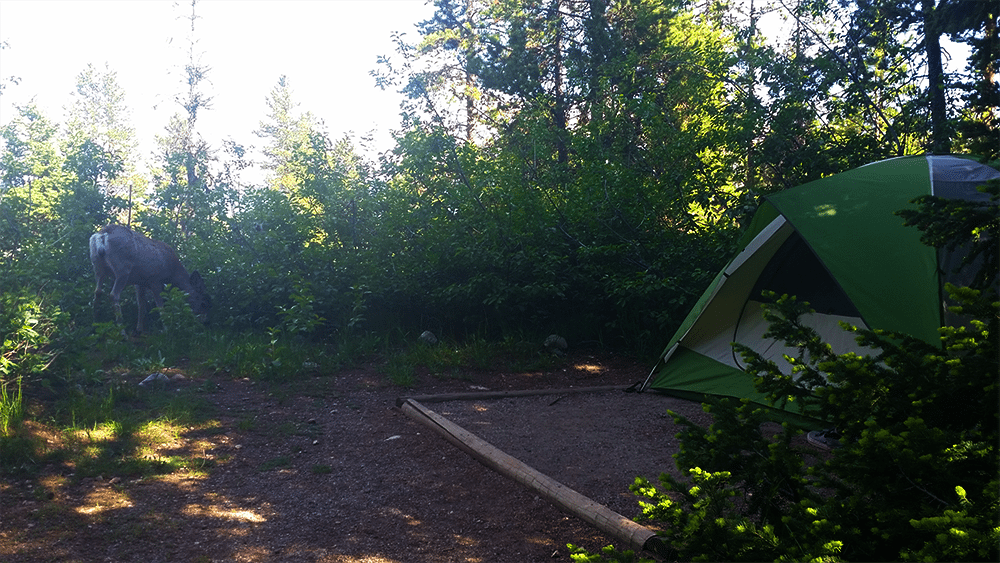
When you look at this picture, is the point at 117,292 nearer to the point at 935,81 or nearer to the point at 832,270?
the point at 832,270

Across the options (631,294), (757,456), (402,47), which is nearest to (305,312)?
(631,294)

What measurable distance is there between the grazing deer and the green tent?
7520 mm

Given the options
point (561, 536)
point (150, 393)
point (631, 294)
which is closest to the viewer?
point (561, 536)

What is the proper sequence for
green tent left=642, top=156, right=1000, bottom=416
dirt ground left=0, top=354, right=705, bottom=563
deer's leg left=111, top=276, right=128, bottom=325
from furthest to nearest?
deer's leg left=111, top=276, right=128, bottom=325 < green tent left=642, top=156, right=1000, bottom=416 < dirt ground left=0, top=354, right=705, bottom=563

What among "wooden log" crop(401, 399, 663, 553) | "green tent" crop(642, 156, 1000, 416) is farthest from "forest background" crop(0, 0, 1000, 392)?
"wooden log" crop(401, 399, 663, 553)

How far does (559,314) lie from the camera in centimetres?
942

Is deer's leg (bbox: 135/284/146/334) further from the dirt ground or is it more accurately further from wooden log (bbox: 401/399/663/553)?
wooden log (bbox: 401/399/663/553)

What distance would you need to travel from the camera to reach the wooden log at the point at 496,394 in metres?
6.50

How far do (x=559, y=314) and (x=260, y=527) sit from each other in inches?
247

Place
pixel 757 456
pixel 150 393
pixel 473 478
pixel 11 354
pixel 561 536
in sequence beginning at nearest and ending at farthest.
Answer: pixel 757 456 → pixel 561 536 → pixel 473 478 → pixel 11 354 → pixel 150 393

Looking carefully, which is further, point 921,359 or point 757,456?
point 757,456

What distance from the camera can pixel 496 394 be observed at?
266 inches

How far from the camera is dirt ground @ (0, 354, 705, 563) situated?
3.36 meters

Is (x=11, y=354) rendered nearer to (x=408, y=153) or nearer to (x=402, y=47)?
(x=408, y=153)
